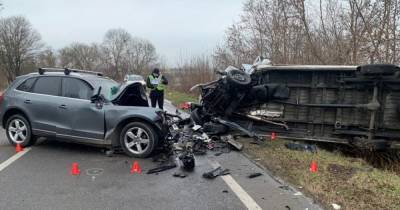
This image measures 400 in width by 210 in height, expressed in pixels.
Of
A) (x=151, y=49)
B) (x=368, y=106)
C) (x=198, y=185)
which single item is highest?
(x=151, y=49)

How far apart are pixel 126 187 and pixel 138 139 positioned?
1814mm

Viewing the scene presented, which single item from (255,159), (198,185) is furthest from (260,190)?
(255,159)

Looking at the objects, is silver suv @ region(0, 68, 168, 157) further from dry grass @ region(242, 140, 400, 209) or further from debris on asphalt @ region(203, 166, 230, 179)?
dry grass @ region(242, 140, 400, 209)

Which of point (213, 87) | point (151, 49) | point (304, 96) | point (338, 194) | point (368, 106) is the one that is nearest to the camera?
point (338, 194)

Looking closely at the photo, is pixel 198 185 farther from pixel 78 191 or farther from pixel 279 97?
pixel 279 97

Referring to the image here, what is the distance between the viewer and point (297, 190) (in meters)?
4.95

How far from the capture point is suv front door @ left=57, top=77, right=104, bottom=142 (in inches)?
269

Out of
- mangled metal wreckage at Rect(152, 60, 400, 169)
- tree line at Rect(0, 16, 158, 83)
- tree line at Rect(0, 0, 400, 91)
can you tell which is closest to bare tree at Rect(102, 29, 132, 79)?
tree line at Rect(0, 16, 158, 83)

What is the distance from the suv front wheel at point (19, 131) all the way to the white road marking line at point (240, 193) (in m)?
4.47

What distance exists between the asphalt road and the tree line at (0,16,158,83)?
164 feet

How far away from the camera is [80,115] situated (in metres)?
6.88

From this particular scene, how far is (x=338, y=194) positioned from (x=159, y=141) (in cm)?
357

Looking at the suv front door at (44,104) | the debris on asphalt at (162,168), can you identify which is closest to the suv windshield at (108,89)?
the suv front door at (44,104)

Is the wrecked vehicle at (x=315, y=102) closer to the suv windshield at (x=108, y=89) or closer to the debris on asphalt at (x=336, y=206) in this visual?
the suv windshield at (x=108, y=89)
